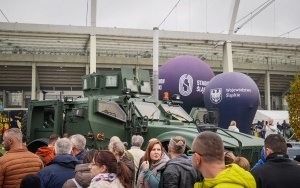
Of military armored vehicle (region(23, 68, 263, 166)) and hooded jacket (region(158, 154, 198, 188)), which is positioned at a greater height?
military armored vehicle (region(23, 68, 263, 166))

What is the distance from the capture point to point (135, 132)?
884cm

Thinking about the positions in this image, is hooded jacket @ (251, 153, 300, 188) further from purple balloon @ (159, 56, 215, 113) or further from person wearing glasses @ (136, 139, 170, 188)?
purple balloon @ (159, 56, 215, 113)

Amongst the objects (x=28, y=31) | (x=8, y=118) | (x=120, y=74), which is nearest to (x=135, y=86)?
(x=120, y=74)

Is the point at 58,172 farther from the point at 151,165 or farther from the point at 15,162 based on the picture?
the point at 151,165

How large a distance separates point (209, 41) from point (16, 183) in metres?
31.0

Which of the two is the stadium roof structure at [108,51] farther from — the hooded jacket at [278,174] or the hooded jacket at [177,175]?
the hooded jacket at [278,174]

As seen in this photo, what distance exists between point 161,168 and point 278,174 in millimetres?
1447

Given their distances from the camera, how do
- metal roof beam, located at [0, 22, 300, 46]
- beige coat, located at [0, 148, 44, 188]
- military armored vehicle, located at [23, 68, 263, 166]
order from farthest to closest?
metal roof beam, located at [0, 22, 300, 46]
military armored vehicle, located at [23, 68, 263, 166]
beige coat, located at [0, 148, 44, 188]

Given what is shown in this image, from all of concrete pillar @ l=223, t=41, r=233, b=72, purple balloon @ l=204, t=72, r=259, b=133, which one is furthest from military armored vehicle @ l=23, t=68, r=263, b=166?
concrete pillar @ l=223, t=41, r=233, b=72

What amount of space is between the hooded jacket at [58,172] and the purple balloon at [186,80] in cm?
1590

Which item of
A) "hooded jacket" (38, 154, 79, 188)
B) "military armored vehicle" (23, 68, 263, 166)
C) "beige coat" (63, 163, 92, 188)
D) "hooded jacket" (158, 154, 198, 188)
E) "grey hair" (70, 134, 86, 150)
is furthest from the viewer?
"military armored vehicle" (23, 68, 263, 166)

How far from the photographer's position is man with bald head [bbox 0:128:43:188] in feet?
14.2

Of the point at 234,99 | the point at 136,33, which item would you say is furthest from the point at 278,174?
the point at 136,33

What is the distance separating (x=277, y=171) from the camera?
11.8 ft
